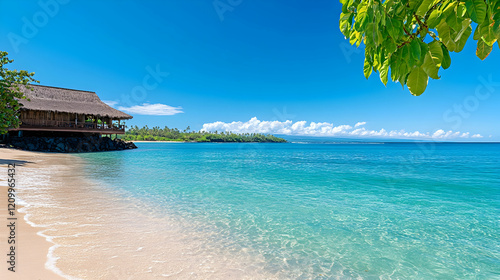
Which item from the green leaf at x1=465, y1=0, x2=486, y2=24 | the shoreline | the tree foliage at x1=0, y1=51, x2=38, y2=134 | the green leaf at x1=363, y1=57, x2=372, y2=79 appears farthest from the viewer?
the tree foliage at x1=0, y1=51, x2=38, y2=134

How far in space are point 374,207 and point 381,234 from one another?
277cm

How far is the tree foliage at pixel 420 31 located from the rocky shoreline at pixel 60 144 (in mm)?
34982

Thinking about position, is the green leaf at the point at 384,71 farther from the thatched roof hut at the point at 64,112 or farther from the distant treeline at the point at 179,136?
the distant treeline at the point at 179,136

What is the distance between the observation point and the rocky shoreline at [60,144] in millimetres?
26609

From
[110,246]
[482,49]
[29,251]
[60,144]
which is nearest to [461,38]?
[482,49]

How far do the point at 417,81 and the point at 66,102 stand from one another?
38.4m

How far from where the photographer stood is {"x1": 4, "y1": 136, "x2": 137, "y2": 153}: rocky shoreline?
87.3ft

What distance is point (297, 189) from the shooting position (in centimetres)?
1107

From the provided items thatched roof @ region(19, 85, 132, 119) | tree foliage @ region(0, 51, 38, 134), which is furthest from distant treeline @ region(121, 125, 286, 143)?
tree foliage @ region(0, 51, 38, 134)

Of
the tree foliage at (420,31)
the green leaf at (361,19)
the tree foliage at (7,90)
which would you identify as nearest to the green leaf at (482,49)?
the tree foliage at (420,31)

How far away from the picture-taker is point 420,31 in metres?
1.33

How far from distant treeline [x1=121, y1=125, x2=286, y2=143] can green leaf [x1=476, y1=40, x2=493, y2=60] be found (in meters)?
101

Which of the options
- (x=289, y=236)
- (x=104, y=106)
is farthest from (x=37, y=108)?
(x=289, y=236)

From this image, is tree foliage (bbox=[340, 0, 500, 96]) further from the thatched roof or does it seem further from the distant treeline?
the distant treeline
